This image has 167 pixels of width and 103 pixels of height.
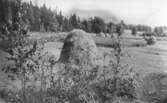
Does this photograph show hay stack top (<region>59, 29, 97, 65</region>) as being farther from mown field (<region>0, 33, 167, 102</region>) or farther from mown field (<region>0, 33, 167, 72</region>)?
mown field (<region>0, 33, 167, 72</region>)

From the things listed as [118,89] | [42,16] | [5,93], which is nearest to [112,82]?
[118,89]

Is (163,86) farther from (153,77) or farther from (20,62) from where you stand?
(20,62)

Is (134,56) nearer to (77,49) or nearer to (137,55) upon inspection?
(137,55)

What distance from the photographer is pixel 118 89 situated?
750 cm

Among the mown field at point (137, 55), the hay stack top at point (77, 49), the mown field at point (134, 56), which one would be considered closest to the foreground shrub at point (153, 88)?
the mown field at point (134, 56)

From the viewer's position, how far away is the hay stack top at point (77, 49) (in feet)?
33.9

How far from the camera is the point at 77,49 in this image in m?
10.8

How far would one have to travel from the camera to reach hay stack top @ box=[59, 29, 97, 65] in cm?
1034

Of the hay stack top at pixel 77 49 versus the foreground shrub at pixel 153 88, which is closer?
the foreground shrub at pixel 153 88

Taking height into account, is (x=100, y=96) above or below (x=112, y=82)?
below

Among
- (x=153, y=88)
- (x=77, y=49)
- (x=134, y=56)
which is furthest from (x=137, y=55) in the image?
(x=153, y=88)

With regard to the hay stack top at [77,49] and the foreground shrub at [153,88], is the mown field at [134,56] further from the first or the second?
the foreground shrub at [153,88]

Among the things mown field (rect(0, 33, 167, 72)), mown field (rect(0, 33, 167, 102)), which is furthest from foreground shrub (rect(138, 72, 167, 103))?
mown field (rect(0, 33, 167, 72))

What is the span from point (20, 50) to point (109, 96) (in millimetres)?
3754
